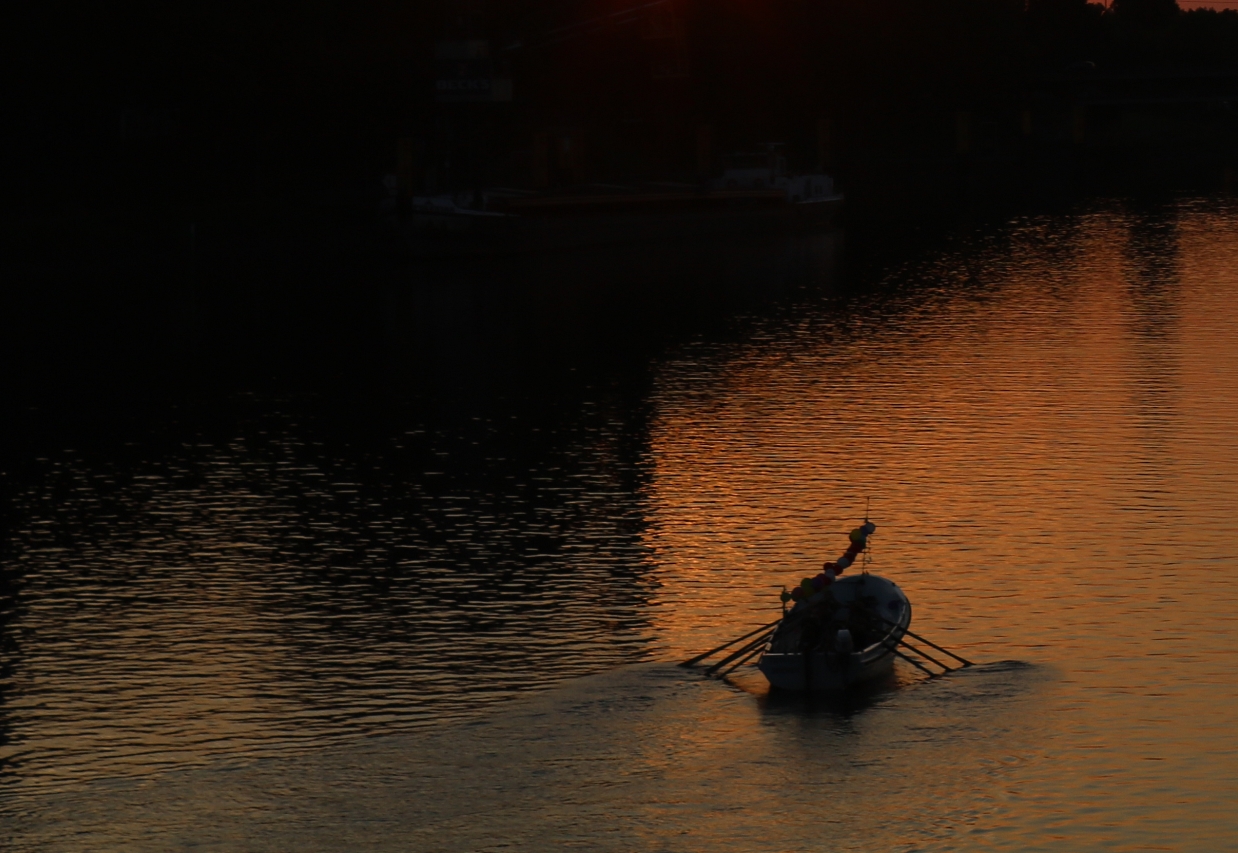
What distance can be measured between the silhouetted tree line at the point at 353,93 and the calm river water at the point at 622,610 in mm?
32714

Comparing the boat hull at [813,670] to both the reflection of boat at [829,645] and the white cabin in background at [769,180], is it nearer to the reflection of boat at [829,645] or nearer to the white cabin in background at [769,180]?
the reflection of boat at [829,645]

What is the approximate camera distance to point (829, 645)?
25.0m

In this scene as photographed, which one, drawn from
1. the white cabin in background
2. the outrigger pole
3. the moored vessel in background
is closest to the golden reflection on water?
the outrigger pole

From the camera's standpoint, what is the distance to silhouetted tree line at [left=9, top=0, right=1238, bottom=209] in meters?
82.4

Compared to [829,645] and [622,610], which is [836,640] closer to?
[829,645]

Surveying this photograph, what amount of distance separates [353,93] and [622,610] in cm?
6371

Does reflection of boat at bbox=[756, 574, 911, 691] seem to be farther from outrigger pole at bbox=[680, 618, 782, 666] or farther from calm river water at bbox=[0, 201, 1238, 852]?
outrigger pole at bbox=[680, 618, 782, 666]

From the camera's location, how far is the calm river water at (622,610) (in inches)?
857

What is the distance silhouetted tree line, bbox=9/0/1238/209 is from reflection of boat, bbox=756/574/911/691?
61560mm

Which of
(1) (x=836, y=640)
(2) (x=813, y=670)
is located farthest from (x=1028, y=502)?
(2) (x=813, y=670)

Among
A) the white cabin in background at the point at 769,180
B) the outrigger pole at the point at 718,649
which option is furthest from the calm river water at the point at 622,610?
the white cabin in background at the point at 769,180

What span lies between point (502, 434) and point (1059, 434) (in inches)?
523

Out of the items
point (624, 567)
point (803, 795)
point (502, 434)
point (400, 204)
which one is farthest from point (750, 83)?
point (803, 795)

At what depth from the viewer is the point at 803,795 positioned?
21938 mm
